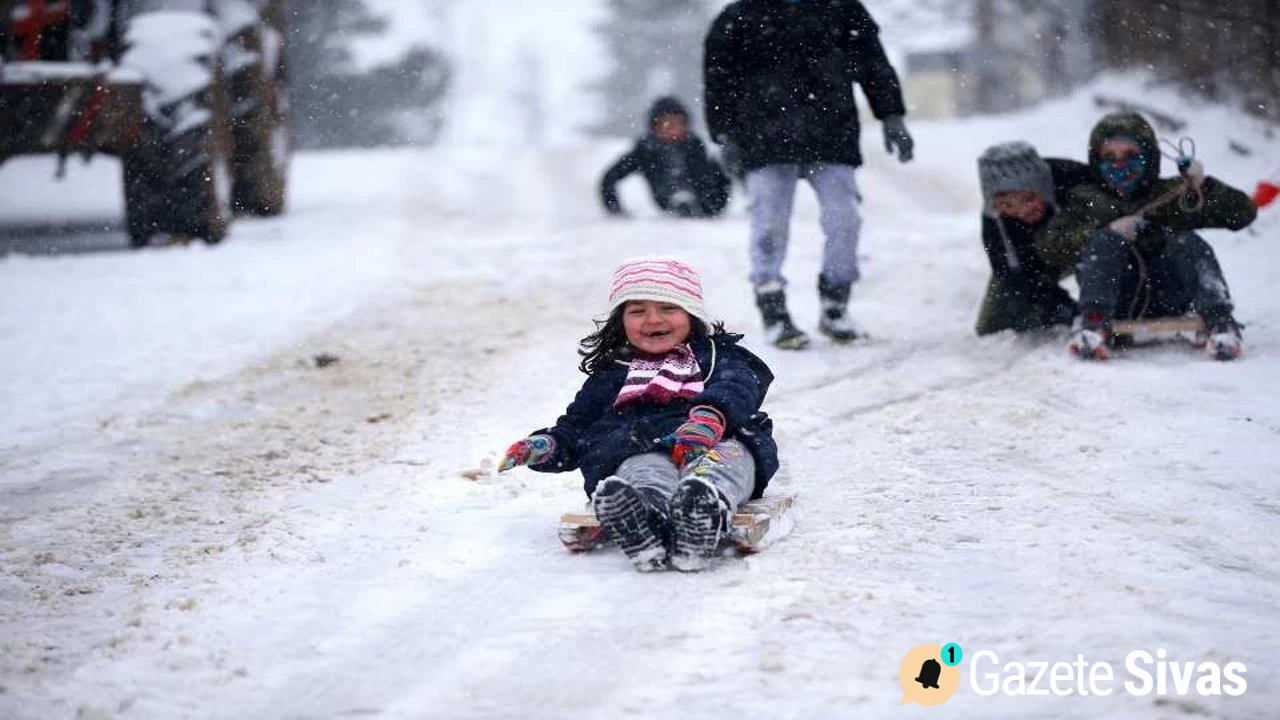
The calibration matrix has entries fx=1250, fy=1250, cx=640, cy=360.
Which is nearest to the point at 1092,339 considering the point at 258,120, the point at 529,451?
the point at 529,451

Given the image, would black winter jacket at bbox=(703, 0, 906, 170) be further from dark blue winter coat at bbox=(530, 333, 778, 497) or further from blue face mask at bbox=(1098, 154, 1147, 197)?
dark blue winter coat at bbox=(530, 333, 778, 497)

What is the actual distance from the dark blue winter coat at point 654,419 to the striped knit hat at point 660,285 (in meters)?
0.15

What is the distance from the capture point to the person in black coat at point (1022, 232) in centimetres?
579

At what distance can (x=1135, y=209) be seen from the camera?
5.54 meters

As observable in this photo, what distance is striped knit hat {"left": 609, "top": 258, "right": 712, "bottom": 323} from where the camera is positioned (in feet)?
11.9

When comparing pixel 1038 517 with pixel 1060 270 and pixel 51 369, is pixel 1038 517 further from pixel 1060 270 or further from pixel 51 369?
pixel 51 369

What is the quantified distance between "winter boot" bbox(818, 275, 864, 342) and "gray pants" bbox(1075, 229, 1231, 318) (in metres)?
1.14

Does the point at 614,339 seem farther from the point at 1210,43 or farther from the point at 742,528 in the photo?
the point at 1210,43

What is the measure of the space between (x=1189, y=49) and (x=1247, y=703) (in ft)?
37.2

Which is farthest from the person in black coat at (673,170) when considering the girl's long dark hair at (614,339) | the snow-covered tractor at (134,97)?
the girl's long dark hair at (614,339)

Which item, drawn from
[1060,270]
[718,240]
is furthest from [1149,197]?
[718,240]

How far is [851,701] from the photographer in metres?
2.26

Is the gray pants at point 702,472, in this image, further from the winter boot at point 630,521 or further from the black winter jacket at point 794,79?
the black winter jacket at point 794,79
